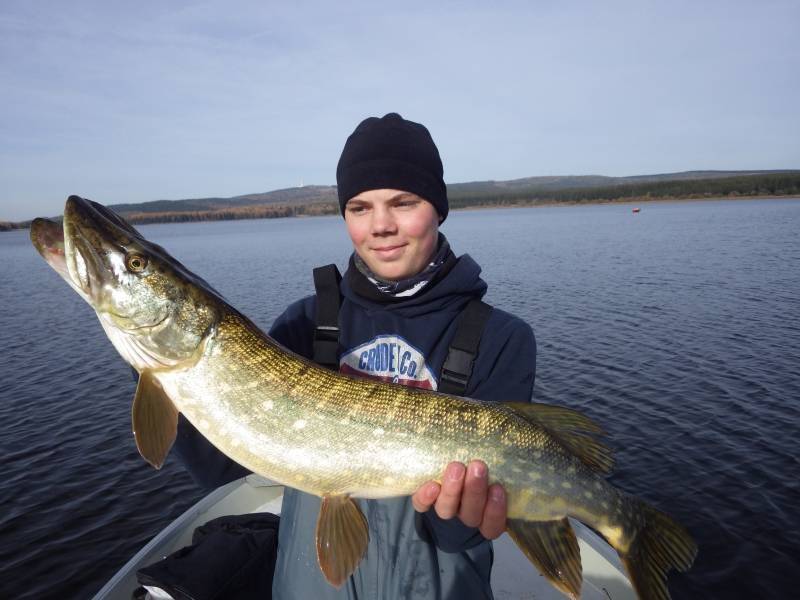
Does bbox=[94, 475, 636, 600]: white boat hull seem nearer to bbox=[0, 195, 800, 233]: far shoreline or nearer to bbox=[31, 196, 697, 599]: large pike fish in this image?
bbox=[31, 196, 697, 599]: large pike fish

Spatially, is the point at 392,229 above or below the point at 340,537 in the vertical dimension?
above

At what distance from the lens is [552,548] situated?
2.44 metres

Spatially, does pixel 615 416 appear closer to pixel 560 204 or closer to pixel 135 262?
pixel 135 262

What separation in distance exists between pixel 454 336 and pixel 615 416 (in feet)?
26.5

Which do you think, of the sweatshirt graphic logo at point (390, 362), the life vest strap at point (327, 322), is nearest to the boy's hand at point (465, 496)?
the sweatshirt graphic logo at point (390, 362)

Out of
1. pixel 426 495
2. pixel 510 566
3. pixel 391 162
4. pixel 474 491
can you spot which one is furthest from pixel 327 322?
pixel 510 566

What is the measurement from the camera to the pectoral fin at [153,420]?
208cm

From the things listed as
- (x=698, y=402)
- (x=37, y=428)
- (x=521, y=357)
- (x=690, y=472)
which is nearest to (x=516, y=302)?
(x=698, y=402)

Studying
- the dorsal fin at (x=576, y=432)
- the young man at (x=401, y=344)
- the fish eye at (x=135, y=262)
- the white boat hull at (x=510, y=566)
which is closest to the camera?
the fish eye at (x=135, y=262)

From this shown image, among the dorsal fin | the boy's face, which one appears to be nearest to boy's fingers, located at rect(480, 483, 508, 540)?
the dorsal fin

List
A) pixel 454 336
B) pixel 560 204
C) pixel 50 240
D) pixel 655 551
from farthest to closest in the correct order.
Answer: pixel 560 204
pixel 454 336
pixel 655 551
pixel 50 240

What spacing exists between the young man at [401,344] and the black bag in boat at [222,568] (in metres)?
0.95

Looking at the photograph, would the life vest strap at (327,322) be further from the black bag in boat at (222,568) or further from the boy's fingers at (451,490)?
the black bag in boat at (222,568)

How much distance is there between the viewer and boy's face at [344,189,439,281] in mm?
2826
